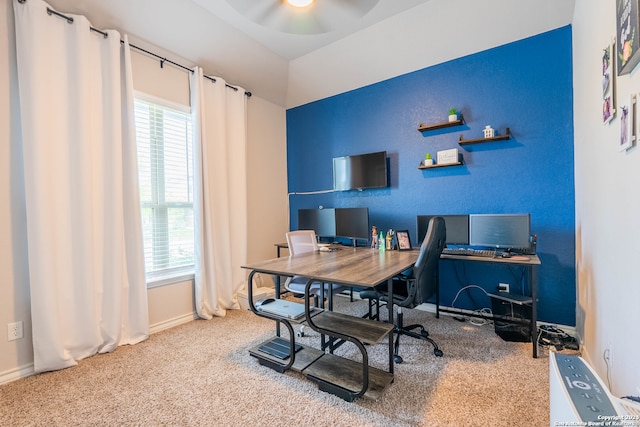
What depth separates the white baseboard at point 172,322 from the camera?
2.80m

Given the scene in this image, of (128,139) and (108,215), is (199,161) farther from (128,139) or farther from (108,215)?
(108,215)

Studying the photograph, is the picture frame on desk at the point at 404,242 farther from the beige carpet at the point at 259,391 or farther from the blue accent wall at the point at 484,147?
the beige carpet at the point at 259,391

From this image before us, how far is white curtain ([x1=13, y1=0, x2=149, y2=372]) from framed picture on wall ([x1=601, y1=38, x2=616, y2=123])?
3327mm

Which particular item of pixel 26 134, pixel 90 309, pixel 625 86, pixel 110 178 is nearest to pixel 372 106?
pixel 625 86

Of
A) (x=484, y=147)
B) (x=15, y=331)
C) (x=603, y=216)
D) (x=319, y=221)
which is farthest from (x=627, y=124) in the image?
(x=15, y=331)

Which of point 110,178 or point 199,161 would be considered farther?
point 199,161

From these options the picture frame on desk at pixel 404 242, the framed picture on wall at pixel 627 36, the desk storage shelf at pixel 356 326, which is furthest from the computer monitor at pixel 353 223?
the framed picture on wall at pixel 627 36

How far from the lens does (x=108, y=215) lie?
8.00 ft

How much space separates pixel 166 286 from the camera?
9.66 feet

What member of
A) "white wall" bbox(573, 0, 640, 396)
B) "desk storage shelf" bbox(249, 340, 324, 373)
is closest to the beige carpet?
"desk storage shelf" bbox(249, 340, 324, 373)

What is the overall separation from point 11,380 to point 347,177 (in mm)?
3456

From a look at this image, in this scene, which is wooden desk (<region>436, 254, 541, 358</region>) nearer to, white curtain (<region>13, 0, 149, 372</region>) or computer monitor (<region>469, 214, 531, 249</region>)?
computer monitor (<region>469, 214, 531, 249</region>)

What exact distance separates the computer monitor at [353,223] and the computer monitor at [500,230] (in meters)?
Answer: 1.12

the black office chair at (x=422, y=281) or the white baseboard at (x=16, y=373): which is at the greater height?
the black office chair at (x=422, y=281)
